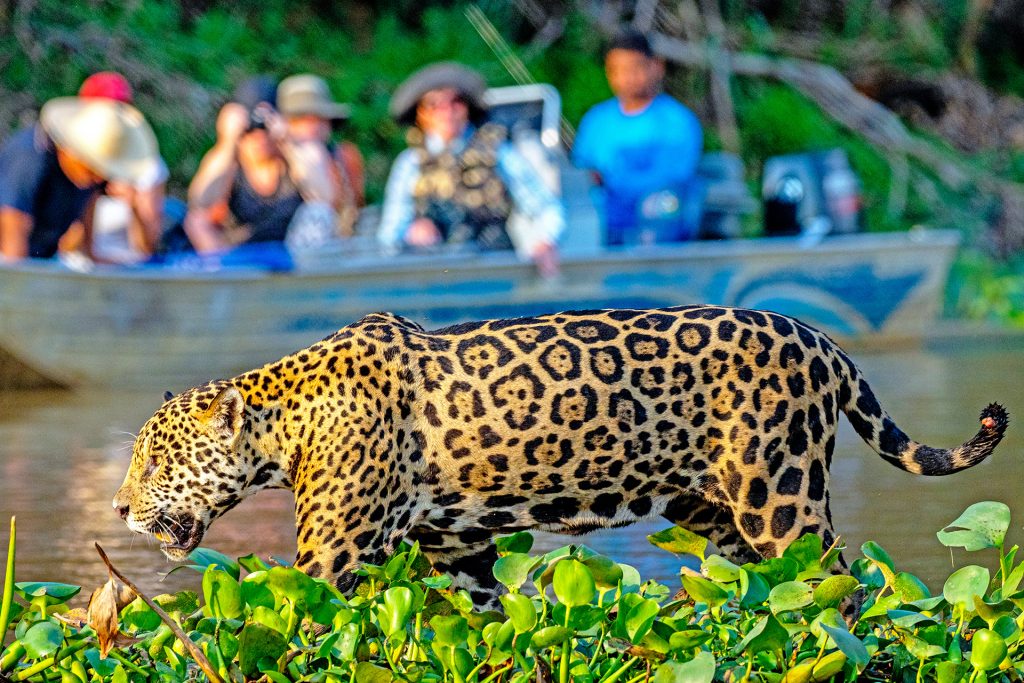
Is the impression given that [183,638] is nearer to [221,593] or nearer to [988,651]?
[221,593]

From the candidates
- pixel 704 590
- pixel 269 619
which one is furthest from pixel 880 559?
pixel 269 619

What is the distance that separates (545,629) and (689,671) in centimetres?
31

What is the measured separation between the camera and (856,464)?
8.05 meters

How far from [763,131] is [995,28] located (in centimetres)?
399

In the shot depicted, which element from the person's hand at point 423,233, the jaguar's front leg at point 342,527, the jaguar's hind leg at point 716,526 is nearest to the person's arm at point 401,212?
the person's hand at point 423,233

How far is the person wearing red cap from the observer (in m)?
11.6

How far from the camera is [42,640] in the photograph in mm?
3752

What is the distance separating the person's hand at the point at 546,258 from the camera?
38.2 feet

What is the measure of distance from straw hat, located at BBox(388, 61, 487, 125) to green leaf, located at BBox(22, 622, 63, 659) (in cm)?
828

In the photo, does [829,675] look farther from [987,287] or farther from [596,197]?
[987,287]

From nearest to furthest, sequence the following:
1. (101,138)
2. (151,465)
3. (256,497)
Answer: (151,465) < (256,497) < (101,138)

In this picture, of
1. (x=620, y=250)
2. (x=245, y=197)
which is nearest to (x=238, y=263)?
(x=245, y=197)

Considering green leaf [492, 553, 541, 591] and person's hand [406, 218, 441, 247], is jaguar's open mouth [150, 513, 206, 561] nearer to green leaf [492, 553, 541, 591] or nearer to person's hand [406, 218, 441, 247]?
green leaf [492, 553, 541, 591]

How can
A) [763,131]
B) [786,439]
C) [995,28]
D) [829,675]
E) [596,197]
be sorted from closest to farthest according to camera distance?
[829,675] < [786,439] < [596,197] < [763,131] < [995,28]
